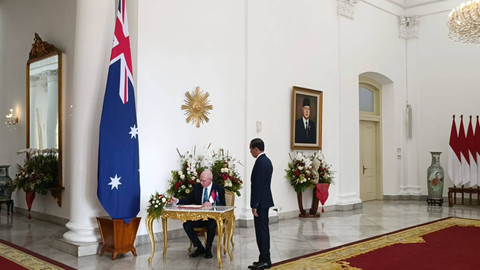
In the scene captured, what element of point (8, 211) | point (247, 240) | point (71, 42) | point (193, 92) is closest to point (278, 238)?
point (247, 240)

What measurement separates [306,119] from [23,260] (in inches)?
275

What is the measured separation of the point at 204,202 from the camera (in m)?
6.68

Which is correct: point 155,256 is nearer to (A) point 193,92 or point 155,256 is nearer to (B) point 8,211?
(A) point 193,92

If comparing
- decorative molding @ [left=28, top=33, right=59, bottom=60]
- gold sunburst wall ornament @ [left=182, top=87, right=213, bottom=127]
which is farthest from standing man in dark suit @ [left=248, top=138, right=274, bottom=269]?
decorative molding @ [left=28, top=33, right=59, bottom=60]

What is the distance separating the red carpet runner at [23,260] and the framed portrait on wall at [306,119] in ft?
19.9

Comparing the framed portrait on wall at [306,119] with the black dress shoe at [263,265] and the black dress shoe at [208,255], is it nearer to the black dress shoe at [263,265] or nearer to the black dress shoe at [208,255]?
the black dress shoe at [208,255]

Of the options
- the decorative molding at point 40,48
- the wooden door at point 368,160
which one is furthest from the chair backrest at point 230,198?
the wooden door at point 368,160

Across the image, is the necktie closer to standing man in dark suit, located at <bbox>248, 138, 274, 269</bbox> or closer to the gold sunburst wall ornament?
standing man in dark suit, located at <bbox>248, 138, 274, 269</bbox>

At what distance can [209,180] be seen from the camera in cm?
665

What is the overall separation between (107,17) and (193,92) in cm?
215

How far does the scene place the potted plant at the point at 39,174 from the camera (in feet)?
31.2

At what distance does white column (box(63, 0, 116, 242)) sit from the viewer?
22.9ft

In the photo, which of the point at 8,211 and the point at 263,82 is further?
the point at 8,211

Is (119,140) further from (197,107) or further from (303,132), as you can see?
(303,132)
